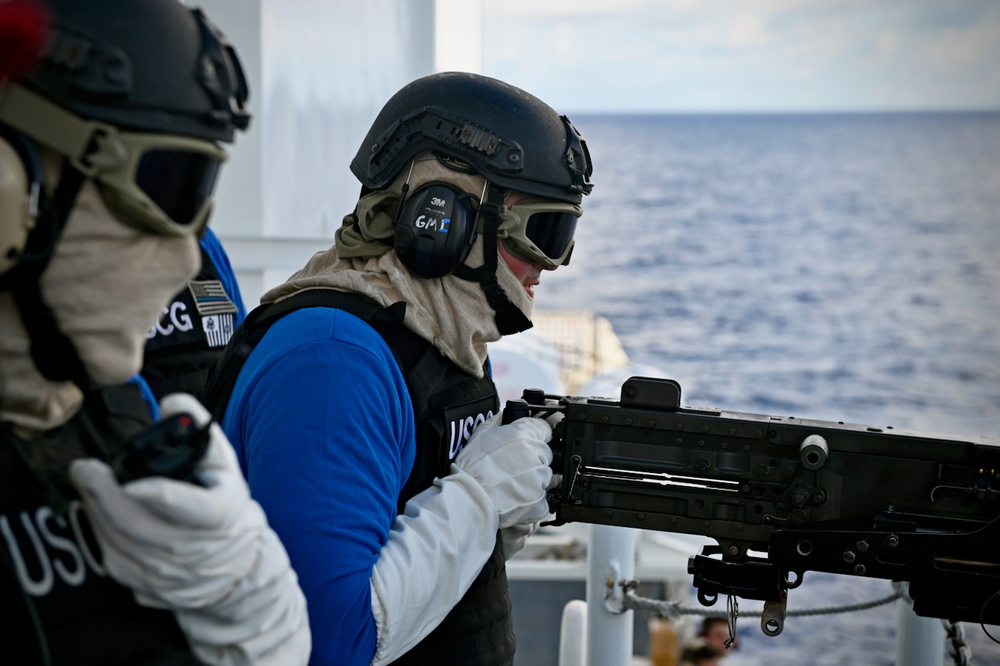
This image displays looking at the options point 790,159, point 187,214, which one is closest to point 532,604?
point 187,214

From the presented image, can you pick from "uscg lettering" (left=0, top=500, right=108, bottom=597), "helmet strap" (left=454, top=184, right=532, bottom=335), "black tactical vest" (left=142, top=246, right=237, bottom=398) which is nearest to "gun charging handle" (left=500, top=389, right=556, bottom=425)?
"helmet strap" (left=454, top=184, right=532, bottom=335)

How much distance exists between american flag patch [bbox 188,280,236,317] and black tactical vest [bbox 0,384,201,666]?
1427mm

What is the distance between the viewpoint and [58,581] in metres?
1.32

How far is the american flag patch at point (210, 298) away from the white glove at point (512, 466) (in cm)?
93

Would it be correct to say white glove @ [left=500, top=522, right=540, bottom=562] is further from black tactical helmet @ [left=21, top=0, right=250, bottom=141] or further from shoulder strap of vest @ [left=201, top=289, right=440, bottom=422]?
black tactical helmet @ [left=21, top=0, right=250, bottom=141]

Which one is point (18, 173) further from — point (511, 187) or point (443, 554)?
point (511, 187)

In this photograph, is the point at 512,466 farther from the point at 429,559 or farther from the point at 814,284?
the point at 814,284

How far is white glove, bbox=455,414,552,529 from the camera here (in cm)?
213

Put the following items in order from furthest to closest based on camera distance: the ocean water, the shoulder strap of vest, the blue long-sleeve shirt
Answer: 1. the ocean water
2. the shoulder strap of vest
3. the blue long-sleeve shirt

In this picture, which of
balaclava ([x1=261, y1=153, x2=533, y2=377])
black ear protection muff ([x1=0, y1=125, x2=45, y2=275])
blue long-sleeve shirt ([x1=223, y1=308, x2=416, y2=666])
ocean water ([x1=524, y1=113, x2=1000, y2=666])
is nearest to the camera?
black ear protection muff ([x1=0, y1=125, x2=45, y2=275])

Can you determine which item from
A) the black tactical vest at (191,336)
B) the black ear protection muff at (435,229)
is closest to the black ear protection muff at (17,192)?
the black ear protection muff at (435,229)

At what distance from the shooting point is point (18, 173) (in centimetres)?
125

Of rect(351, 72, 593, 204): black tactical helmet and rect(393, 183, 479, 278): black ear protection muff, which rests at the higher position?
rect(351, 72, 593, 204): black tactical helmet

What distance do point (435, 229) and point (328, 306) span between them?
0.26 m
